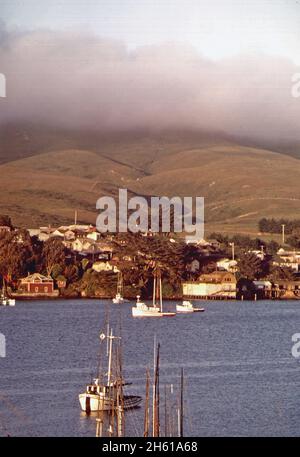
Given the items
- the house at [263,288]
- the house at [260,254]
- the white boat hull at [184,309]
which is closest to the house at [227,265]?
the house at [263,288]

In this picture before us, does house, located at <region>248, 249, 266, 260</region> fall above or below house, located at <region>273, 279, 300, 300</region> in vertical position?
above

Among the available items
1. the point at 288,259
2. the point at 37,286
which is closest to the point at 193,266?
the point at 37,286

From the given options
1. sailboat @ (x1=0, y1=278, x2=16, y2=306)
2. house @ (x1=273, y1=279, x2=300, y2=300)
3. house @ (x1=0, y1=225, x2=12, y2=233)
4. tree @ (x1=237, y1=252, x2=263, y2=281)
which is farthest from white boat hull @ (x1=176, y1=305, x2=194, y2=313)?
house @ (x1=0, y1=225, x2=12, y2=233)

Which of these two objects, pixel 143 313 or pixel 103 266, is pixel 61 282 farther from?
pixel 143 313

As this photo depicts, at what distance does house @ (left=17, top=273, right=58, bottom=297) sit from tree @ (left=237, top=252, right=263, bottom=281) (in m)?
10.6

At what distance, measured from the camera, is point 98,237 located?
8044 centimetres

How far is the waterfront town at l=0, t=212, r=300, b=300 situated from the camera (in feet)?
209

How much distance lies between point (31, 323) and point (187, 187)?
93271mm

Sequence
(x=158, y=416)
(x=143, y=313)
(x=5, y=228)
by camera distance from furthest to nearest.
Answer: (x=5, y=228), (x=143, y=313), (x=158, y=416)

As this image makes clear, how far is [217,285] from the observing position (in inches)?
2603

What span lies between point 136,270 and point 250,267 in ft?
23.6

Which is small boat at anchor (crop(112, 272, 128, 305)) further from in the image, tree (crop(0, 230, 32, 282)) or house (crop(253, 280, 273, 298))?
house (crop(253, 280, 273, 298))

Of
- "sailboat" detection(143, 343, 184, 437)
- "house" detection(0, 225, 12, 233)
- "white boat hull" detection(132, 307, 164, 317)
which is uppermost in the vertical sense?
"house" detection(0, 225, 12, 233)
